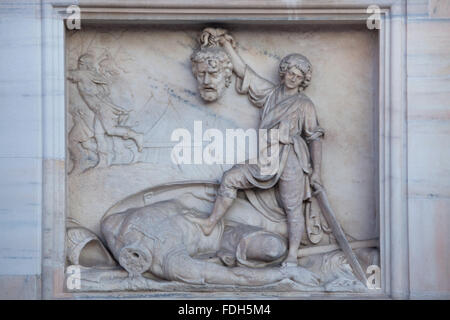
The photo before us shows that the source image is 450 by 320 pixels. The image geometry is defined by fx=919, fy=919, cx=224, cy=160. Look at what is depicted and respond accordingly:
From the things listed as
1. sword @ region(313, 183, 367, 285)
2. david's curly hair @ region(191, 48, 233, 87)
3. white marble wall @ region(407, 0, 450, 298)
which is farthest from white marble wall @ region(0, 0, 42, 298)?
white marble wall @ region(407, 0, 450, 298)

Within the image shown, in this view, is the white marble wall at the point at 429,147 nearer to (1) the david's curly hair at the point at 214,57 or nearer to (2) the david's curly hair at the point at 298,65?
(2) the david's curly hair at the point at 298,65

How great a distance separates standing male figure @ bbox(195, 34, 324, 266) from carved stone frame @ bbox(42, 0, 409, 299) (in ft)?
1.59

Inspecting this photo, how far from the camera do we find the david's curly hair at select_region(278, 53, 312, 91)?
780 centimetres

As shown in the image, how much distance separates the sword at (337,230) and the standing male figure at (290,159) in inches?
3.5

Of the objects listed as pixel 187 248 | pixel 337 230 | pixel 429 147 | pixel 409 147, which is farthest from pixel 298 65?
pixel 187 248

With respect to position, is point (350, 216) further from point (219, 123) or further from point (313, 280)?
point (219, 123)

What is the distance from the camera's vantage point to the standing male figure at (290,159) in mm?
7758

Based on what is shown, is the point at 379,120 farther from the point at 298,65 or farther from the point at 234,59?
the point at 234,59

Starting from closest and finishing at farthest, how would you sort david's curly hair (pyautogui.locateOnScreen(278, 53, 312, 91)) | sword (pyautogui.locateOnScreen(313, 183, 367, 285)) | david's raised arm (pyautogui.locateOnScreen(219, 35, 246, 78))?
sword (pyautogui.locateOnScreen(313, 183, 367, 285)), david's curly hair (pyautogui.locateOnScreen(278, 53, 312, 91)), david's raised arm (pyautogui.locateOnScreen(219, 35, 246, 78))

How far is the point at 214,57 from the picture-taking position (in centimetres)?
782

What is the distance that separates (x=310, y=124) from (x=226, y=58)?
917mm

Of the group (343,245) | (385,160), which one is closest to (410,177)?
(385,160)

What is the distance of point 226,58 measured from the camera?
789cm

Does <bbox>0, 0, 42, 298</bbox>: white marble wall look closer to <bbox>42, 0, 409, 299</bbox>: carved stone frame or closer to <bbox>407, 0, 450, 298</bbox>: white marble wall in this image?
<bbox>42, 0, 409, 299</bbox>: carved stone frame
